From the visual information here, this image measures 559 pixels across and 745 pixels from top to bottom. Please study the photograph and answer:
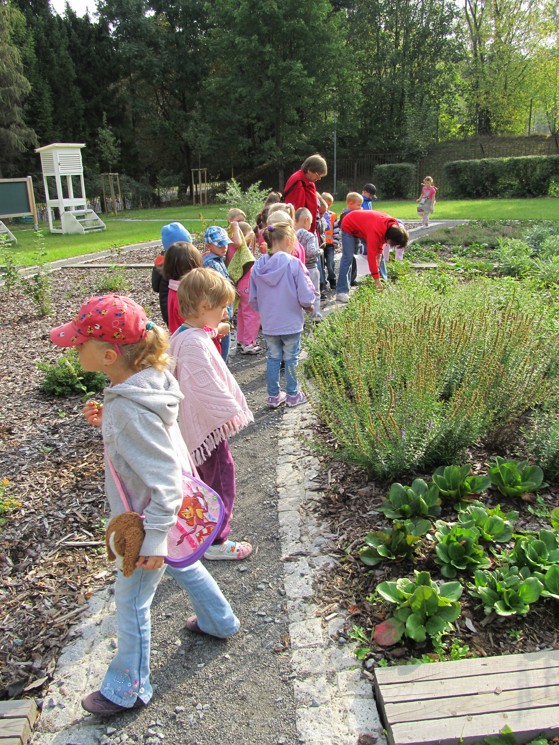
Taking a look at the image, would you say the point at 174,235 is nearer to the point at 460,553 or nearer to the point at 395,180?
the point at 460,553

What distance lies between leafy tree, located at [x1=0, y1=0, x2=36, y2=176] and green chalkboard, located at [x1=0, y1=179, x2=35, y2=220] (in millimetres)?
13211

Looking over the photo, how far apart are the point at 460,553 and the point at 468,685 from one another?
2.33 feet

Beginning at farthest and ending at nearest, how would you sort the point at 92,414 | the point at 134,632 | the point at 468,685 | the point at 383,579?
the point at 383,579 → the point at 92,414 → the point at 134,632 → the point at 468,685

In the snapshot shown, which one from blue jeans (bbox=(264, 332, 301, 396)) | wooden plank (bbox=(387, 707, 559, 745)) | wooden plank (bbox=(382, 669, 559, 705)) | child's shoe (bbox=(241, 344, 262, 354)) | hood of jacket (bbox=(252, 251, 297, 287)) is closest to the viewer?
wooden plank (bbox=(387, 707, 559, 745))

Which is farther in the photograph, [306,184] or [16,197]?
[16,197]

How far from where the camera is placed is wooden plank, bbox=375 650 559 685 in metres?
2.19

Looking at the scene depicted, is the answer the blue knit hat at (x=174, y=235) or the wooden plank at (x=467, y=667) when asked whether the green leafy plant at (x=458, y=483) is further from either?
the blue knit hat at (x=174, y=235)

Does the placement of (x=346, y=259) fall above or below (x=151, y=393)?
below

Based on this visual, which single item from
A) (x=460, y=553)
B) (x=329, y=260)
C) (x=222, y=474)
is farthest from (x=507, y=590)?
(x=329, y=260)

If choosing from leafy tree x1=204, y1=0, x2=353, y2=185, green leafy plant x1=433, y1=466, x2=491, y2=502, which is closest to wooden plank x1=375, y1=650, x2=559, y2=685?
green leafy plant x1=433, y1=466, x2=491, y2=502

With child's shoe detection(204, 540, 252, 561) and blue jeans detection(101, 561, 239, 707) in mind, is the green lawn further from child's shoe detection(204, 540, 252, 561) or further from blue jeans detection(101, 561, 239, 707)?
blue jeans detection(101, 561, 239, 707)

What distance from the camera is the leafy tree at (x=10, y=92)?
2881cm

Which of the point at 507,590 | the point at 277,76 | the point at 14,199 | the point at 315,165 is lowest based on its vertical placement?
the point at 507,590

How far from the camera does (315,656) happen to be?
8.18ft
